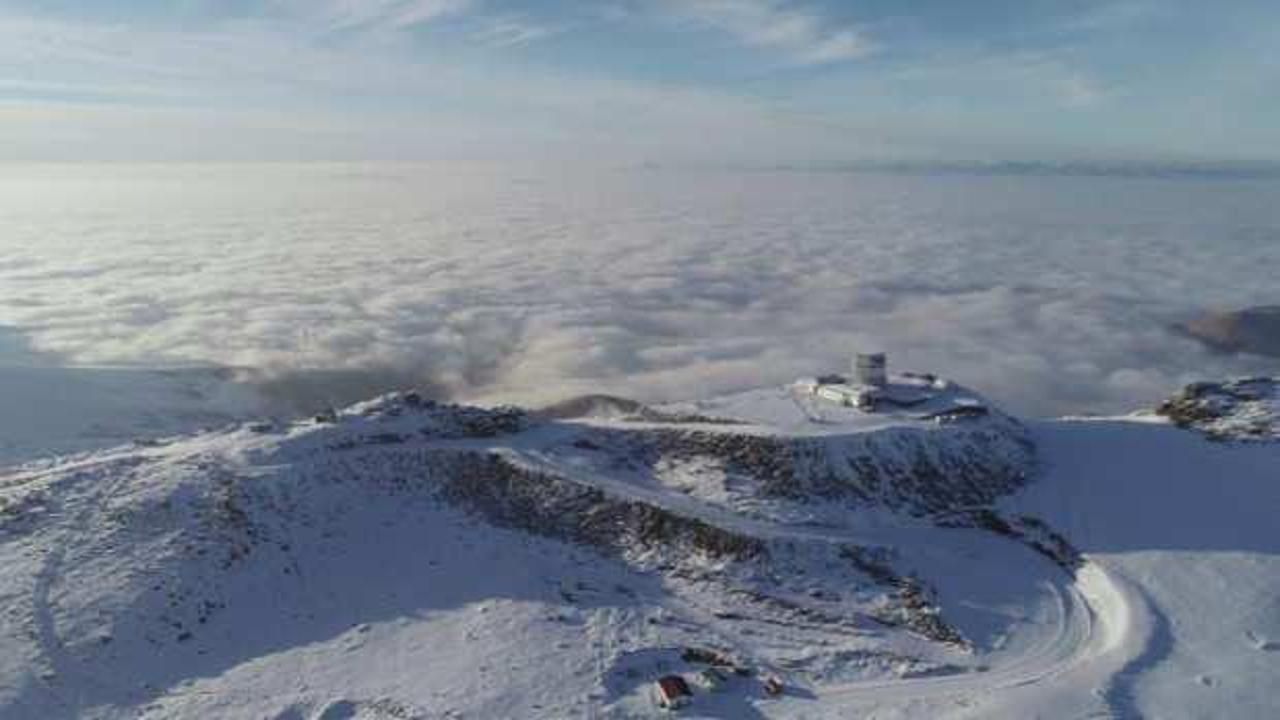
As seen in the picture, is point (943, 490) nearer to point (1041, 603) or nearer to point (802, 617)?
point (1041, 603)

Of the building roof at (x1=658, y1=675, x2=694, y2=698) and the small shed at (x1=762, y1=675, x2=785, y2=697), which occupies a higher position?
the building roof at (x1=658, y1=675, x2=694, y2=698)

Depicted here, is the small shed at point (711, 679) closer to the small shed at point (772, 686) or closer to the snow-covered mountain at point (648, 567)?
the snow-covered mountain at point (648, 567)

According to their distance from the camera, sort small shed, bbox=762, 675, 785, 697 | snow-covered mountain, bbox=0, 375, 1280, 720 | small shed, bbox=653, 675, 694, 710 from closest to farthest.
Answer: small shed, bbox=653, 675, 694, 710, small shed, bbox=762, 675, 785, 697, snow-covered mountain, bbox=0, 375, 1280, 720

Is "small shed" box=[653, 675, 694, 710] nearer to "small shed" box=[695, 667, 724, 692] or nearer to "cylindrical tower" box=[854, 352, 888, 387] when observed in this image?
"small shed" box=[695, 667, 724, 692]

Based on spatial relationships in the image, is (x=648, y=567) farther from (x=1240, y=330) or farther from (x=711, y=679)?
(x=1240, y=330)

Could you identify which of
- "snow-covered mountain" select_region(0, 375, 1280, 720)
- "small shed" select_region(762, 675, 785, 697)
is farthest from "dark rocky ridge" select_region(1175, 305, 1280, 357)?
"small shed" select_region(762, 675, 785, 697)

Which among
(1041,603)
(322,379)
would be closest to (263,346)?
(322,379)

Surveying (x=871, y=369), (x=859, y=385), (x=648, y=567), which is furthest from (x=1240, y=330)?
(x=648, y=567)
